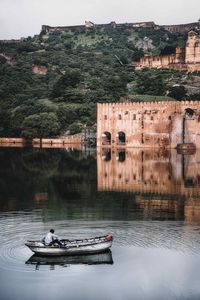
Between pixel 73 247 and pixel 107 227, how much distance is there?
5.42 meters

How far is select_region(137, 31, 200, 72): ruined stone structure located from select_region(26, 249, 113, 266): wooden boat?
4086 inches

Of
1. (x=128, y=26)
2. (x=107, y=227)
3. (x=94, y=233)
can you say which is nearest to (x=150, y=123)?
(x=107, y=227)

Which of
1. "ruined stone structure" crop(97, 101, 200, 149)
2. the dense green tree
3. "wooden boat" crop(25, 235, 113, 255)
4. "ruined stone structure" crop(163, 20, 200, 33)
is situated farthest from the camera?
"ruined stone structure" crop(163, 20, 200, 33)

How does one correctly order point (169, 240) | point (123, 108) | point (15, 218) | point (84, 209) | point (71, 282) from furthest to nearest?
point (123, 108), point (84, 209), point (15, 218), point (169, 240), point (71, 282)

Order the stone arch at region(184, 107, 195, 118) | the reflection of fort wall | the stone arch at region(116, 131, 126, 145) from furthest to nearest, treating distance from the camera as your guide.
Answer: the stone arch at region(116, 131, 126, 145) < the stone arch at region(184, 107, 195, 118) < the reflection of fort wall

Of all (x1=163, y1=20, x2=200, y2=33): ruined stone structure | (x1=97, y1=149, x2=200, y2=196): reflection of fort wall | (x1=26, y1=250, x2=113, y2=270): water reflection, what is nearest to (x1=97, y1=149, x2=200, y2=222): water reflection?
(x1=97, y1=149, x2=200, y2=196): reflection of fort wall

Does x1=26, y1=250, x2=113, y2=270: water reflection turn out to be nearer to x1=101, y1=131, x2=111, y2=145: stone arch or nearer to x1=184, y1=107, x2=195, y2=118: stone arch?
x1=184, y1=107, x2=195, y2=118: stone arch

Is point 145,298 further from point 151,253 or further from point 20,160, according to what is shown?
point 20,160

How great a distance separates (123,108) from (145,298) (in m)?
64.7

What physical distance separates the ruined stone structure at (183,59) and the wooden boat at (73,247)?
340 ft

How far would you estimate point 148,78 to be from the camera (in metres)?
111

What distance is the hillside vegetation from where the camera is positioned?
95188 millimetres

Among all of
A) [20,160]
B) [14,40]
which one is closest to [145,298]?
[20,160]

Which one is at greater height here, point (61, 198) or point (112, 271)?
point (61, 198)
